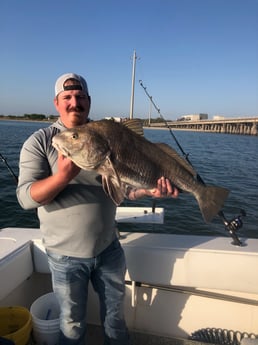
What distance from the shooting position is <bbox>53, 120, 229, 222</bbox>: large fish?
247 centimetres

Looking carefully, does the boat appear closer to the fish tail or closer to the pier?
the fish tail

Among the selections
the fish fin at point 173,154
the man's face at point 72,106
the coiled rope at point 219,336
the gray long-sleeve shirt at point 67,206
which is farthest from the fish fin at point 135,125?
the coiled rope at point 219,336

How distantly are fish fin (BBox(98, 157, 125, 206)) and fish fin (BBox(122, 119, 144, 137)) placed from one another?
43cm

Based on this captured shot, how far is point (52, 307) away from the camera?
3715mm

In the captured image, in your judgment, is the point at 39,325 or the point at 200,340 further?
the point at 200,340

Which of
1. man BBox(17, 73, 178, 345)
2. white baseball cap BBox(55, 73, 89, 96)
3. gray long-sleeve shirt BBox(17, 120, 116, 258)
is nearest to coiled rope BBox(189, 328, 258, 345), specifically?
man BBox(17, 73, 178, 345)

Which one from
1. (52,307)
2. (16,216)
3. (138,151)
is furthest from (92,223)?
(16,216)

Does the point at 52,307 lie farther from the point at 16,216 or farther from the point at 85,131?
the point at 16,216

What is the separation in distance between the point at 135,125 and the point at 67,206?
0.96m

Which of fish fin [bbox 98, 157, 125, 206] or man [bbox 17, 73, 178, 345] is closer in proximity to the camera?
fish fin [bbox 98, 157, 125, 206]

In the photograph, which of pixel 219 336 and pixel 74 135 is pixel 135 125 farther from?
pixel 219 336

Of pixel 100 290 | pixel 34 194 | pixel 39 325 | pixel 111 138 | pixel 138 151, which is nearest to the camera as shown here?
pixel 34 194

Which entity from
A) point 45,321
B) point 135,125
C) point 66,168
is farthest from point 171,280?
point 66,168

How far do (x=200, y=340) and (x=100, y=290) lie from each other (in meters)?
1.72
